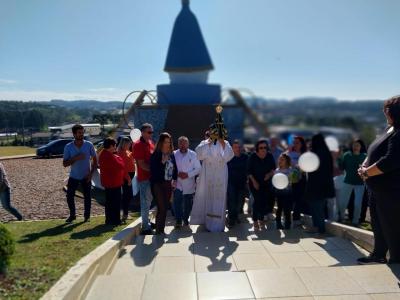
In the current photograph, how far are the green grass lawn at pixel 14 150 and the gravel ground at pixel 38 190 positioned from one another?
114cm

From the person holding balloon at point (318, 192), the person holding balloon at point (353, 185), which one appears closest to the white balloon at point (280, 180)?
the person holding balloon at point (318, 192)

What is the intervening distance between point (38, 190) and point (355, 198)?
725 centimetres

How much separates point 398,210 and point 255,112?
2.62m

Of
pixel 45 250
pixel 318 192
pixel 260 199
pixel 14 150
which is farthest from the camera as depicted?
pixel 14 150

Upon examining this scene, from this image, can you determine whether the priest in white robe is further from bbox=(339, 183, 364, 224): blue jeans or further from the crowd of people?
bbox=(339, 183, 364, 224): blue jeans

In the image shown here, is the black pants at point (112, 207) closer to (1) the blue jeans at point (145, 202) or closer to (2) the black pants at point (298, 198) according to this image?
(1) the blue jeans at point (145, 202)

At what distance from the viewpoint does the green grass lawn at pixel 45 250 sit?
3.09 meters

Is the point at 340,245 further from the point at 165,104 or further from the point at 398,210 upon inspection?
the point at 165,104

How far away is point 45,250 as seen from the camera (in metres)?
4.23

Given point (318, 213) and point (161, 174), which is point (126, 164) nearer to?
point (161, 174)

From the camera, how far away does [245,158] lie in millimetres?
6695

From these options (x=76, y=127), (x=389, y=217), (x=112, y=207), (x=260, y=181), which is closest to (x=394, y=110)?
(x=389, y=217)

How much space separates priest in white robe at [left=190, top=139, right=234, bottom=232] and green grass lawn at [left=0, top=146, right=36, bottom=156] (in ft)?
11.8

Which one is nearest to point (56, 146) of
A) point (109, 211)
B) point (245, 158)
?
point (109, 211)
